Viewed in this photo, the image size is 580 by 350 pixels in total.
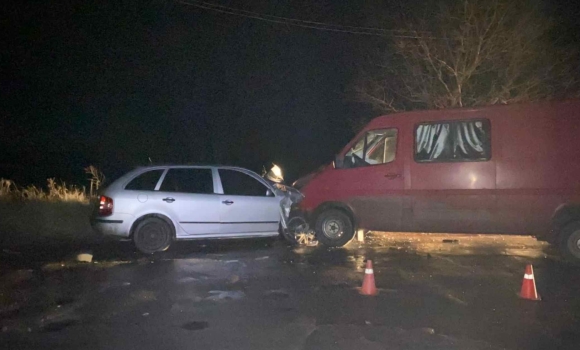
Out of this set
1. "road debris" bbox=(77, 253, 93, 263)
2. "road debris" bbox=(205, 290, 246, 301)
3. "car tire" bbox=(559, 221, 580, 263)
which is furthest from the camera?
"road debris" bbox=(77, 253, 93, 263)

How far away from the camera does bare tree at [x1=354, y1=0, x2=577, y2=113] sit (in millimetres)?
16172

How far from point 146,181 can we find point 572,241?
23.4ft

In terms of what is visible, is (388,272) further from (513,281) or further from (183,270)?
(183,270)

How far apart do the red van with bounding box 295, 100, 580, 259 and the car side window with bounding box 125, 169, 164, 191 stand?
284 cm

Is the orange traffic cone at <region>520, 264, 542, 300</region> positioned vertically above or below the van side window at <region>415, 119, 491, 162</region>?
below

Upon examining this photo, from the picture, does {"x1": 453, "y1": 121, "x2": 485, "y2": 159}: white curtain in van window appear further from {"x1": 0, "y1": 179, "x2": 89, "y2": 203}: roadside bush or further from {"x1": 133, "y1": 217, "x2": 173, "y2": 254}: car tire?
{"x1": 0, "y1": 179, "x2": 89, "y2": 203}: roadside bush

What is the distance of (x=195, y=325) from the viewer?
21.6 ft

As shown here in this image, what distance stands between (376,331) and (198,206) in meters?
5.51

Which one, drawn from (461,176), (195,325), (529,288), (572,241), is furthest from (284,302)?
(572,241)

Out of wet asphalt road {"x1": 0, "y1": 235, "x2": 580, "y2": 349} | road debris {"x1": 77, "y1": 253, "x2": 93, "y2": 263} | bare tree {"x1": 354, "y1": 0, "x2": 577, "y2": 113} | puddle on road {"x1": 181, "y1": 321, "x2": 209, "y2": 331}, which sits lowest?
puddle on road {"x1": 181, "y1": 321, "x2": 209, "y2": 331}

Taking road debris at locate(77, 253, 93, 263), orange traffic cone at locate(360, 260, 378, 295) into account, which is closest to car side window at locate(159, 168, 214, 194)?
road debris at locate(77, 253, 93, 263)

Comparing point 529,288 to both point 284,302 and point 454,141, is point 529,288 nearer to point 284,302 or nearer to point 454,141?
point 284,302

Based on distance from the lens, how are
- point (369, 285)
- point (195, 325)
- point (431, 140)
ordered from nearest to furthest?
point (195, 325), point (369, 285), point (431, 140)

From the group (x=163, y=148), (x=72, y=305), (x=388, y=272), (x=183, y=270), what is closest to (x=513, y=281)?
(x=388, y=272)
